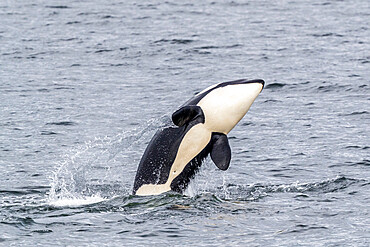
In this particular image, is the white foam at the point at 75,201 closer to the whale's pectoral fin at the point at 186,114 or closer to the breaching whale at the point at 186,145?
the breaching whale at the point at 186,145

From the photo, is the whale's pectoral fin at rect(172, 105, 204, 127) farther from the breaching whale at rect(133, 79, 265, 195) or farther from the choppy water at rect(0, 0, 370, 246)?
the choppy water at rect(0, 0, 370, 246)

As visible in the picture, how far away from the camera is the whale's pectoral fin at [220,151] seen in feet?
47.0

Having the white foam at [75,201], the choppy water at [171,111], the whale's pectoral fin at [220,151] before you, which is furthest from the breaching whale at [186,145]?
the white foam at [75,201]

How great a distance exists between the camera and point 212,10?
135ft

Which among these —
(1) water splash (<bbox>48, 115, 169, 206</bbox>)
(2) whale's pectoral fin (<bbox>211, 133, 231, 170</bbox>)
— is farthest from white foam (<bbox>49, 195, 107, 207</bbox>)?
(2) whale's pectoral fin (<bbox>211, 133, 231, 170</bbox>)

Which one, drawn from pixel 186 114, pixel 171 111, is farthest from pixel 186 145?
pixel 171 111

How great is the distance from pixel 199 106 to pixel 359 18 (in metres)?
24.3

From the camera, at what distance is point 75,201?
15.5 m

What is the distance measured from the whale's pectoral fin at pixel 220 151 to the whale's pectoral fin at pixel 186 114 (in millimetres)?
397

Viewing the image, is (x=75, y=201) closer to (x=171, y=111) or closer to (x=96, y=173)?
(x=96, y=173)

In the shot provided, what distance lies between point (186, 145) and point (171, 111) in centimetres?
881

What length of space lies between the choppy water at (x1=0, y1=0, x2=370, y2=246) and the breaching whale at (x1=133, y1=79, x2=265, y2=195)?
1.01 feet

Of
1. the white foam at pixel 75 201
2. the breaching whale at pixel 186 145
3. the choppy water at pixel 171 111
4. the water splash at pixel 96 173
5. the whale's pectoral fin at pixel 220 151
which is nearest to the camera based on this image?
the choppy water at pixel 171 111

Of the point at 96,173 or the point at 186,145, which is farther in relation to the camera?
the point at 96,173
